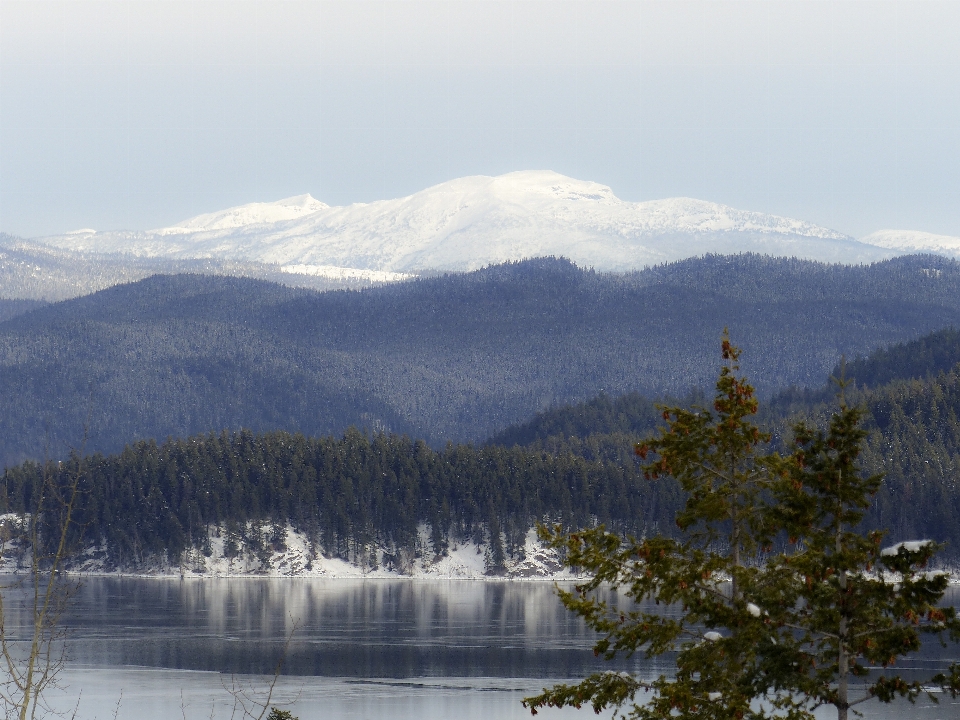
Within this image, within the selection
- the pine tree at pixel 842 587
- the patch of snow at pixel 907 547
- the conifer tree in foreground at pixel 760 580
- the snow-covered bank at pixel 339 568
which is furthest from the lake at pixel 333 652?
the patch of snow at pixel 907 547

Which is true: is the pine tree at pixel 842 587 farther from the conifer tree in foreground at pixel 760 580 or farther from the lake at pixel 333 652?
the lake at pixel 333 652

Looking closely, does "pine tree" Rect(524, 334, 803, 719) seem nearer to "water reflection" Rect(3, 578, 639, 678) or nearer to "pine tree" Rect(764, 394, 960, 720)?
"pine tree" Rect(764, 394, 960, 720)

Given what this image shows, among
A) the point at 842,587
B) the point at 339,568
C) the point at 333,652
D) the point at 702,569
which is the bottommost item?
the point at 333,652

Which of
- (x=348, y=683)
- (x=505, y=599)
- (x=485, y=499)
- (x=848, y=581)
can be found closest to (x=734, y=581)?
(x=848, y=581)

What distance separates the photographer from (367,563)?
655 ft

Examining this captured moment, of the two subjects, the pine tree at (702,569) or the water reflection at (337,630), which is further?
the water reflection at (337,630)

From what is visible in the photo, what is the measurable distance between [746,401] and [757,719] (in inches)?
215

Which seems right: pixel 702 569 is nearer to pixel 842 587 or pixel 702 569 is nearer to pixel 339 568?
pixel 842 587

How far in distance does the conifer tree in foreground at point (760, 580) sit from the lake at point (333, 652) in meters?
32.7

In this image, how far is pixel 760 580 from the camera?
2588 cm

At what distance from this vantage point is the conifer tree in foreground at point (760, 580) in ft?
81.3

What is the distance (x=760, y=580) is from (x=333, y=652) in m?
89.4

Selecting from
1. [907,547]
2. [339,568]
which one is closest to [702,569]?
[907,547]

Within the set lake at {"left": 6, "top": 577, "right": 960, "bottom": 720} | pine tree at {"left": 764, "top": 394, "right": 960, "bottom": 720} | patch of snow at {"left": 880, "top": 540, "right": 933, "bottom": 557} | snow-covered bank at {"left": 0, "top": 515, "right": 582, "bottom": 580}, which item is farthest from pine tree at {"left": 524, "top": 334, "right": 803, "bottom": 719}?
snow-covered bank at {"left": 0, "top": 515, "right": 582, "bottom": 580}
